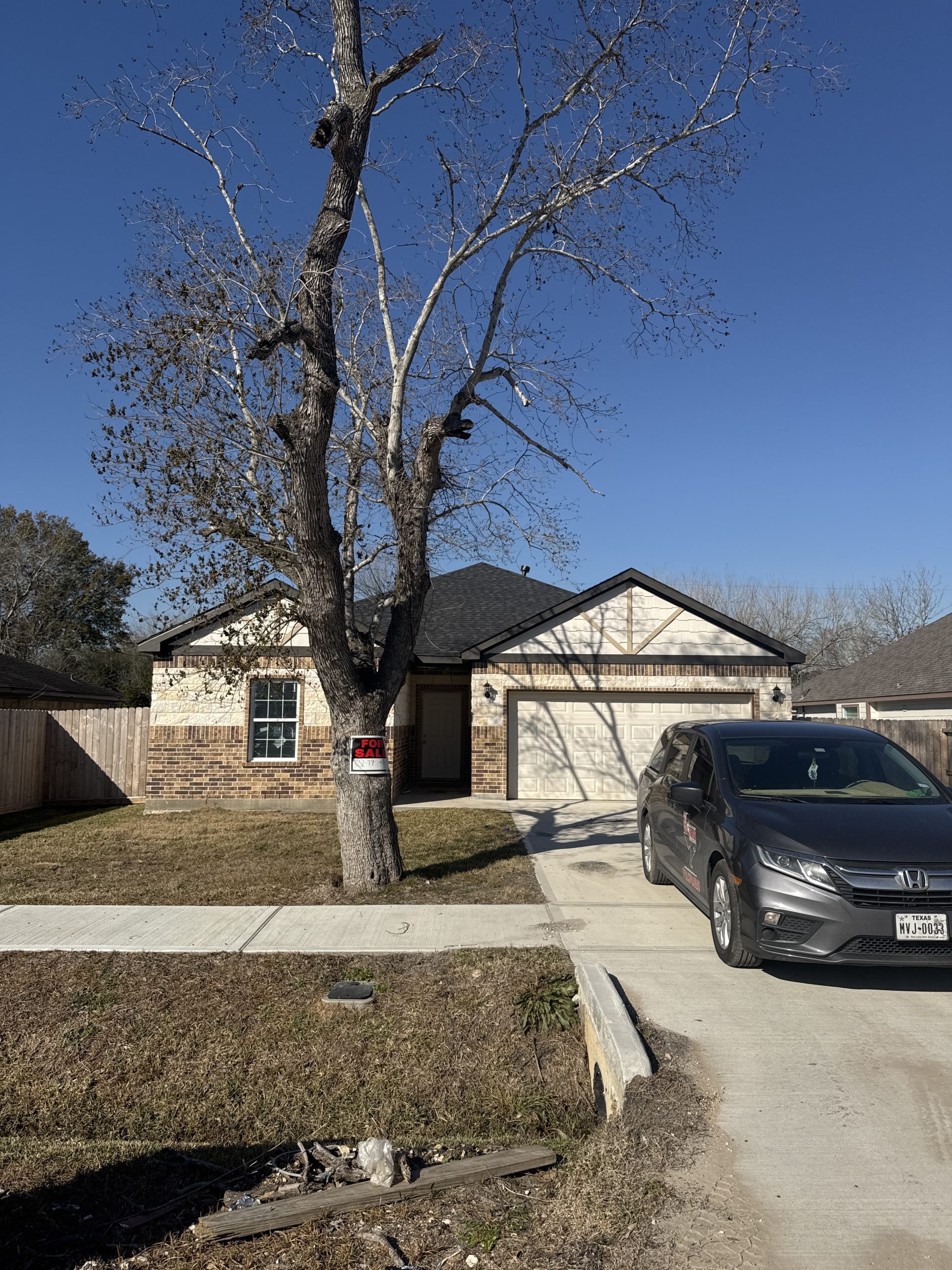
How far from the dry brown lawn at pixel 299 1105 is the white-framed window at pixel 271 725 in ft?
28.6

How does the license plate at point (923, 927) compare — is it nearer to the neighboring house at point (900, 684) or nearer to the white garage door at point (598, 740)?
the white garage door at point (598, 740)

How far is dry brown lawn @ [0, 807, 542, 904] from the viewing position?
312 inches

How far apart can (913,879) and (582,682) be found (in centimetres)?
1032

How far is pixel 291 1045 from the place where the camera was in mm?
4992

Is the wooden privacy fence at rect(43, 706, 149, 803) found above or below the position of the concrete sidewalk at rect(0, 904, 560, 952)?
above

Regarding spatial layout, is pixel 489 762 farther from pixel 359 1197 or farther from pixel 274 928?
pixel 359 1197

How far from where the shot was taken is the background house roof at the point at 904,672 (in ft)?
71.5

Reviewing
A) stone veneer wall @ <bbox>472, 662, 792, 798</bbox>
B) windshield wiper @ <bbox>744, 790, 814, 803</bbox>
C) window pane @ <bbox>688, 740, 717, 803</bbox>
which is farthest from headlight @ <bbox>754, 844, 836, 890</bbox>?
stone veneer wall @ <bbox>472, 662, 792, 798</bbox>

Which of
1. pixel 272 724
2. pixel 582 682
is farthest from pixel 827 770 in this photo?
pixel 272 724

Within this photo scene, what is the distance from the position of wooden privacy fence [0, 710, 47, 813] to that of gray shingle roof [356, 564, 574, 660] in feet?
20.5

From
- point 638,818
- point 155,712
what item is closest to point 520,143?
point 638,818

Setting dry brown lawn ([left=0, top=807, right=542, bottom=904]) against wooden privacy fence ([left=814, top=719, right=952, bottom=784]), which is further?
wooden privacy fence ([left=814, top=719, right=952, bottom=784])

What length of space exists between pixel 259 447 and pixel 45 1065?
5.79 m

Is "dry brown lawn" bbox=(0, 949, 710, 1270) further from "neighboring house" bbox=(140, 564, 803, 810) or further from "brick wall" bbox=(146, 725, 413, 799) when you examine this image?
"neighboring house" bbox=(140, 564, 803, 810)
